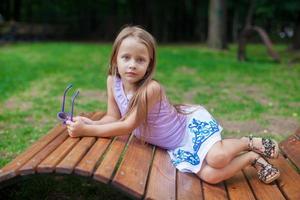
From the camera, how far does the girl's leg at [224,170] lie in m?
3.25

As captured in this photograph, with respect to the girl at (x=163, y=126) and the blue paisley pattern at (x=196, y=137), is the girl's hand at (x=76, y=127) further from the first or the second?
the blue paisley pattern at (x=196, y=137)

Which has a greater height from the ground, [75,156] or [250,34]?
[75,156]

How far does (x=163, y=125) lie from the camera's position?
3547 millimetres

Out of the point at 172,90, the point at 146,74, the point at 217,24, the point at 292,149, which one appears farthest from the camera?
the point at 217,24

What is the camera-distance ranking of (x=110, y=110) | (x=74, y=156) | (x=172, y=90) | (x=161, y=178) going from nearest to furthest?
(x=74, y=156)
(x=161, y=178)
(x=110, y=110)
(x=172, y=90)

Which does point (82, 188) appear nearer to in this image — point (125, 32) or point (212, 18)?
point (125, 32)

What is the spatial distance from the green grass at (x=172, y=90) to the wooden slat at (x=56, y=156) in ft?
4.35

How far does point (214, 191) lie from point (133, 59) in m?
1.06

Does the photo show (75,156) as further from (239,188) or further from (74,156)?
(239,188)

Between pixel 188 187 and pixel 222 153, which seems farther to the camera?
pixel 222 153

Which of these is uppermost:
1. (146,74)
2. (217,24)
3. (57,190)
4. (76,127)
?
(146,74)

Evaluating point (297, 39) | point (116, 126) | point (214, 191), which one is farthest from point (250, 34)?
point (214, 191)

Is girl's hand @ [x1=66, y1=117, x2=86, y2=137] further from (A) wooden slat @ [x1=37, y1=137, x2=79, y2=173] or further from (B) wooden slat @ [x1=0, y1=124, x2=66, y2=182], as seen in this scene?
(B) wooden slat @ [x1=0, y1=124, x2=66, y2=182]

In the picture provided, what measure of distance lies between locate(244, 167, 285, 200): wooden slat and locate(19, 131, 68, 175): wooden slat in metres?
1.38
